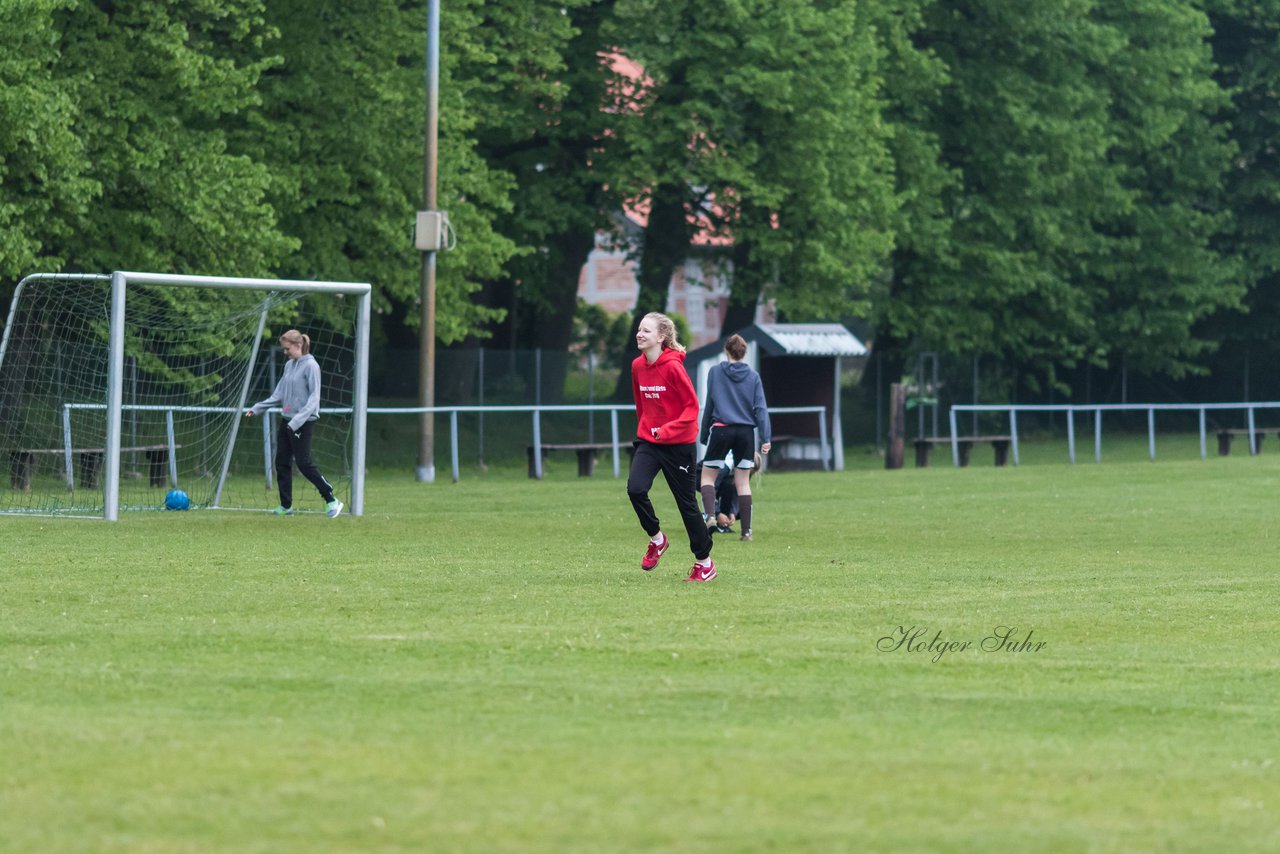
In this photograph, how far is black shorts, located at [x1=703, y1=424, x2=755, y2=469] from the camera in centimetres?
1698

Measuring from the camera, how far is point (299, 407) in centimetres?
1914

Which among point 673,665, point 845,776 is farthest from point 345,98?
point 845,776

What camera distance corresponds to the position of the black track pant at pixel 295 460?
19266 millimetres

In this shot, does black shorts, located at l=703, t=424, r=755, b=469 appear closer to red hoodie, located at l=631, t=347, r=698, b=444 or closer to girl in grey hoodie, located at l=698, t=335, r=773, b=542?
girl in grey hoodie, located at l=698, t=335, r=773, b=542

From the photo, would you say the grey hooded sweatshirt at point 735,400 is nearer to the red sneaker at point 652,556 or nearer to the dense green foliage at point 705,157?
the red sneaker at point 652,556

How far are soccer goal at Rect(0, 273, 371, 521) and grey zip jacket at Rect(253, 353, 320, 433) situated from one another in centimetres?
86

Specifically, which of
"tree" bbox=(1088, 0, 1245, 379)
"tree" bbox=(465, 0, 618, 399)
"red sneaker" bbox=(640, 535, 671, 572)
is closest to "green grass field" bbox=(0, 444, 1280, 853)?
"red sneaker" bbox=(640, 535, 671, 572)

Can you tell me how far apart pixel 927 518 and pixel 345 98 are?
40.9ft

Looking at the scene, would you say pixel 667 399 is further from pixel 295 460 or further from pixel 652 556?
pixel 295 460

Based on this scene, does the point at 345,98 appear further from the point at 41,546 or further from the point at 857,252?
the point at 41,546

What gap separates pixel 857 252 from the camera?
37094 millimetres

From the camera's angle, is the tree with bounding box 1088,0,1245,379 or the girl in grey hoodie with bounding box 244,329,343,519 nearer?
the girl in grey hoodie with bounding box 244,329,343,519

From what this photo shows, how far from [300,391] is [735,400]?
4.46 metres

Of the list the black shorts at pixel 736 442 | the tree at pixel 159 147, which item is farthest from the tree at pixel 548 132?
the black shorts at pixel 736 442
